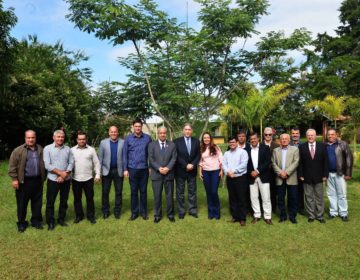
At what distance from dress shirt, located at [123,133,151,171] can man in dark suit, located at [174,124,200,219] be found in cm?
69

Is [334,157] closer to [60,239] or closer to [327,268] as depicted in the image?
[327,268]

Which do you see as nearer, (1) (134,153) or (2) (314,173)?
(2) (314,173)

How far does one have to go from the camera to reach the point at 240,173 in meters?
6.80

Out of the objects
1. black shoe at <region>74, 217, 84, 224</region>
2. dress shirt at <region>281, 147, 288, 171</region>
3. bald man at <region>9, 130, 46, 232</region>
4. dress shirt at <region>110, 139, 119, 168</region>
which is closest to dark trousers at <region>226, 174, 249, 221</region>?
dress shirt at <region>281, 147, 288, 171</region>

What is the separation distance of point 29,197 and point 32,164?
2.06 ft

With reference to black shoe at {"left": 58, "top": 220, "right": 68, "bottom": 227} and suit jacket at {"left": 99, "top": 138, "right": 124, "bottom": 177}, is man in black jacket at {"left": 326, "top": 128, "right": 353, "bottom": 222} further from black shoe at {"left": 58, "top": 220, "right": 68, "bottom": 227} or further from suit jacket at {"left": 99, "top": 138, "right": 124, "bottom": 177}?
black shoe at {"left": 58, "top": 220, "right": 68, "bottom": 227}

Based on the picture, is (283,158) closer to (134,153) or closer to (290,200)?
(290,200)

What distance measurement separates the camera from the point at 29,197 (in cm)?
642

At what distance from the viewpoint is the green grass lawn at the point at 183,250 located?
4547mm

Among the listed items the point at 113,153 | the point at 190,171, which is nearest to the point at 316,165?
the point at 190,171

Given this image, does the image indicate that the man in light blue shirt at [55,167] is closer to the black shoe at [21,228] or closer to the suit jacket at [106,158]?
the black shoe at [21,228]

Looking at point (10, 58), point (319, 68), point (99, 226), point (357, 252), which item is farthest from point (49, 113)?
point (319, 68)

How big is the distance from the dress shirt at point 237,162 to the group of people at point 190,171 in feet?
0.06

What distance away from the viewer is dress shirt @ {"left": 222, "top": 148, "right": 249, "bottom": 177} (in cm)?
678
